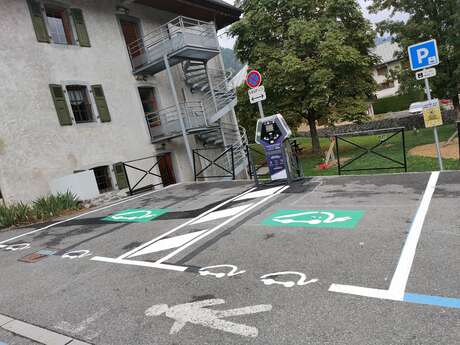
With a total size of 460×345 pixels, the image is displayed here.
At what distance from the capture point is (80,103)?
12.9m

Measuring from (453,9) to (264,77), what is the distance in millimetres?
9442

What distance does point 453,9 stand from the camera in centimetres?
1531

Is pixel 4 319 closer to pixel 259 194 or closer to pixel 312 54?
pixel 259 194

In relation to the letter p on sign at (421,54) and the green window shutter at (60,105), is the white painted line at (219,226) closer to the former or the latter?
the letter p on sign at (421,54)

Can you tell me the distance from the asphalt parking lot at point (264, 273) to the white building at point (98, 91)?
185 inches

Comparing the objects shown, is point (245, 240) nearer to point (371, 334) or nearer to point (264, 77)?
point (371, 334)

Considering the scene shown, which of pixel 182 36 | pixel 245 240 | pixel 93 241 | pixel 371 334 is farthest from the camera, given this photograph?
pixel 182 36

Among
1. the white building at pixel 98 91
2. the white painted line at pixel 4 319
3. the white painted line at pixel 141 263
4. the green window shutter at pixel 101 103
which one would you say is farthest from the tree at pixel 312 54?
the white painted line at pixel 4 319

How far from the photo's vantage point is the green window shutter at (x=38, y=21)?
11.6m

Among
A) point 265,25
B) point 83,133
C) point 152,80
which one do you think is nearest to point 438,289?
point 83,133

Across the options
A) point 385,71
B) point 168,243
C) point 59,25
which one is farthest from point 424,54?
point 385,71

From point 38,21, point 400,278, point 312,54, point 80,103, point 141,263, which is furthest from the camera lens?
point 312,54

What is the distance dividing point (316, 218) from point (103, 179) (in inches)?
385

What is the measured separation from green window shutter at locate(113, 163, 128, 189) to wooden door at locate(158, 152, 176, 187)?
2.25 m
